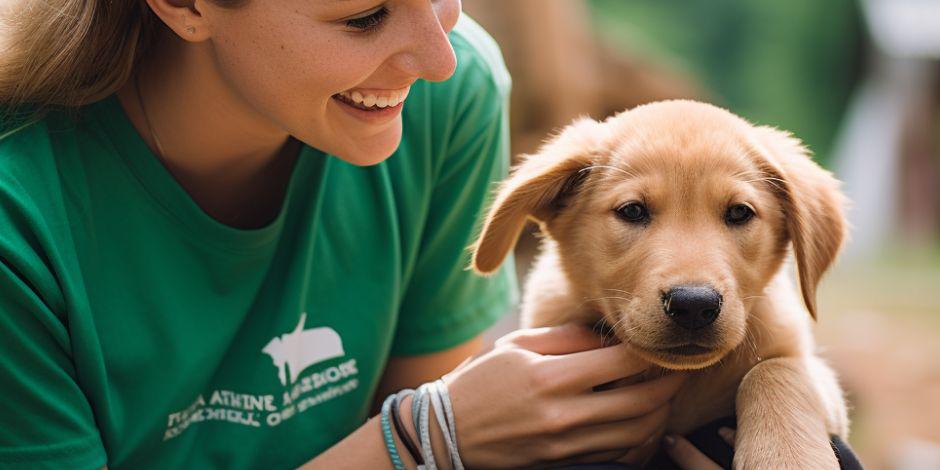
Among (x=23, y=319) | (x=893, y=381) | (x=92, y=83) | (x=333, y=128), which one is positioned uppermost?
(x=92, y=83)

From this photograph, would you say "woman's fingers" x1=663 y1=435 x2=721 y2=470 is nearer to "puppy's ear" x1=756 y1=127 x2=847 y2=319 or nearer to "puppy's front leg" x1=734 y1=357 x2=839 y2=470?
"puppy's front leg" x1=734 y1=357 x2=839 y2=470

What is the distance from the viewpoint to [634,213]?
2.32 m

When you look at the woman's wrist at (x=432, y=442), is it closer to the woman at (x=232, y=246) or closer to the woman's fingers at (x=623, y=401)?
the woman at (x=232, y=246)

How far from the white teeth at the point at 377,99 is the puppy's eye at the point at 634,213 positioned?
56 cm

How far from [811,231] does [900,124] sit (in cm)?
825

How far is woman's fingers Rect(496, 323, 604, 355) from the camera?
233 centimetres

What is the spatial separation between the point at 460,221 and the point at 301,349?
0.57m

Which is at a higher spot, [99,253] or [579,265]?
[99,253]

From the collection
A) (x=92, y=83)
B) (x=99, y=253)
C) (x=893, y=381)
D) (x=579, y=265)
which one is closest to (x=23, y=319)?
(x=99, y=253)

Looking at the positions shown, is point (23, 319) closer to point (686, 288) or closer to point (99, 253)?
point (99, 253)

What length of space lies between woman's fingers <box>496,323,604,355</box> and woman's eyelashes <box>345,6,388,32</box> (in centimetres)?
76

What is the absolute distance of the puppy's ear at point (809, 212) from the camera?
7.54 ft

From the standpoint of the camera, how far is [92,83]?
6.92ft

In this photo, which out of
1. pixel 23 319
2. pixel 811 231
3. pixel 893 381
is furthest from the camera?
pixel 893 381
